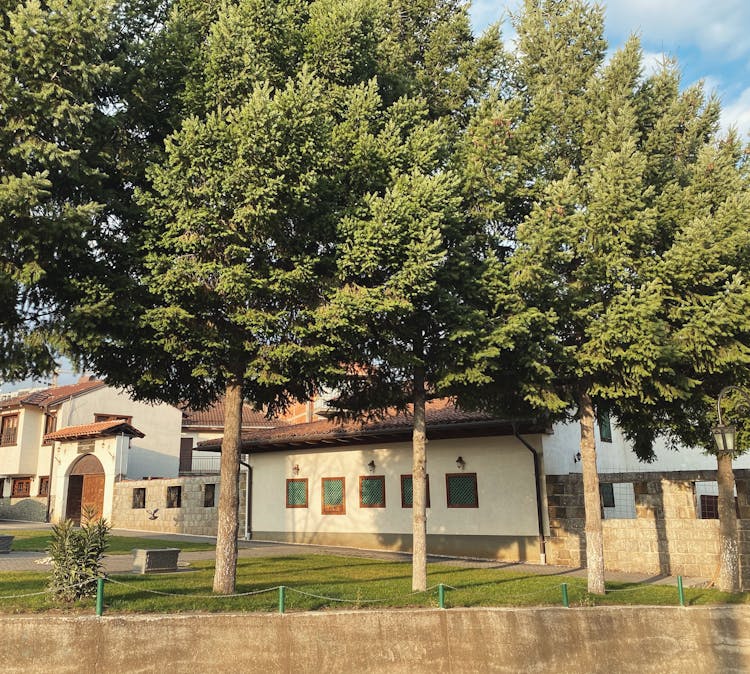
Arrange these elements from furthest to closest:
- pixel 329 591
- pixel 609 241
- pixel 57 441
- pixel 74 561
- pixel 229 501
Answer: pixel 57 441
pixel 609 241
pixel 329 591
pixel 229 501
pixel 74 561

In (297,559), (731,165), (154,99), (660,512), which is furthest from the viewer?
(297,559)

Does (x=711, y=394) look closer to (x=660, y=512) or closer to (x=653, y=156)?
(x=660, y=512)

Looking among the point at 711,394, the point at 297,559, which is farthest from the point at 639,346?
the point at 297,559

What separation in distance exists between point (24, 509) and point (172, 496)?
1323 centimetres

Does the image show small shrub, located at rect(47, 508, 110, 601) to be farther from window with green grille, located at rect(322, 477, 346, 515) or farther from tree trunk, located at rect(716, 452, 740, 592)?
window with green grille, located at rect(322, 477, 346, 515)

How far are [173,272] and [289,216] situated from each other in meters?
2.01

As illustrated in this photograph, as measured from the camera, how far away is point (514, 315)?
1200 cm

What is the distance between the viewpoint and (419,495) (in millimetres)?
12703

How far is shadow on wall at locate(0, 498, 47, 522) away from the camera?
35.1 m

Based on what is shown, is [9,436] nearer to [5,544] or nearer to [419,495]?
[5,544]

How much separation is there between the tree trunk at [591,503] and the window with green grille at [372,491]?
8852 mm

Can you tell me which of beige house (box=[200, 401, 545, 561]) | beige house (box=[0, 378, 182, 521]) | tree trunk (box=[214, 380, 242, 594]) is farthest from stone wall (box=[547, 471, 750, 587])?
beige house (box=[0, 378, 182, 521])

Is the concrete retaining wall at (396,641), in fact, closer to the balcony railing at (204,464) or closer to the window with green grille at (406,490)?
the window with green grille at (406,490)

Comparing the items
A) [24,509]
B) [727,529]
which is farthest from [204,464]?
[727,529]
